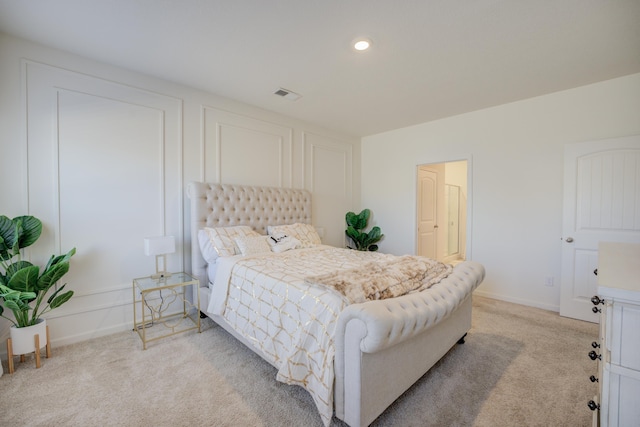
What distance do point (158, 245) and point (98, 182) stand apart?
854 mm

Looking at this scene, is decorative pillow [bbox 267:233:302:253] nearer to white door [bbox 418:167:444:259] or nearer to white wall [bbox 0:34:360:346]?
white wall [bbox 0:34:360:346]

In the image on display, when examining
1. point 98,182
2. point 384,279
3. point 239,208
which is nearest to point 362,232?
point 239,208

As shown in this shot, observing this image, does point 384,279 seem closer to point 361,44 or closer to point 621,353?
point 621,353

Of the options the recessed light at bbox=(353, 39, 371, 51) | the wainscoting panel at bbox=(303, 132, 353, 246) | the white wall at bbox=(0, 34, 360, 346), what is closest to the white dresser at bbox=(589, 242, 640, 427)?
the recessed light at bbox=(353, 39, 371, 51)

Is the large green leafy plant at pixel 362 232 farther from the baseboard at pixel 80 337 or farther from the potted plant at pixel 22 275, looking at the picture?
the potted plant at pixel 22 275

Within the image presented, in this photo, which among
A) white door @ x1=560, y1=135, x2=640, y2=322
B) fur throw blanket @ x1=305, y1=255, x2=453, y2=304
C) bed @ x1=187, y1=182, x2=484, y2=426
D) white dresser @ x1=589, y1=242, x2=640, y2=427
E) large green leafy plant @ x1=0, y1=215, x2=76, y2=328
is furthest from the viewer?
white door @ x1=560, y1=135, x2=640, y2=322

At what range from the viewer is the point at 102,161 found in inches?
108

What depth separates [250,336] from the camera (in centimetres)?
222

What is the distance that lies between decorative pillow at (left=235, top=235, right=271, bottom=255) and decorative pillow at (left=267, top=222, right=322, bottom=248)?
359 millimetres

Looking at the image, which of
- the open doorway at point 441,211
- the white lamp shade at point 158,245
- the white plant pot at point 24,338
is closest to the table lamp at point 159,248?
the white lamp shade at point 158,245

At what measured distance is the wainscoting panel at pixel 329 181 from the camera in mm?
4652

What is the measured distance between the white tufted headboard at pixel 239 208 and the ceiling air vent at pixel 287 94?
1240mm

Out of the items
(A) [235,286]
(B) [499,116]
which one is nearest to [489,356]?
(A) [235,286]

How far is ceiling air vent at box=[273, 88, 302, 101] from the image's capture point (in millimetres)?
3322
